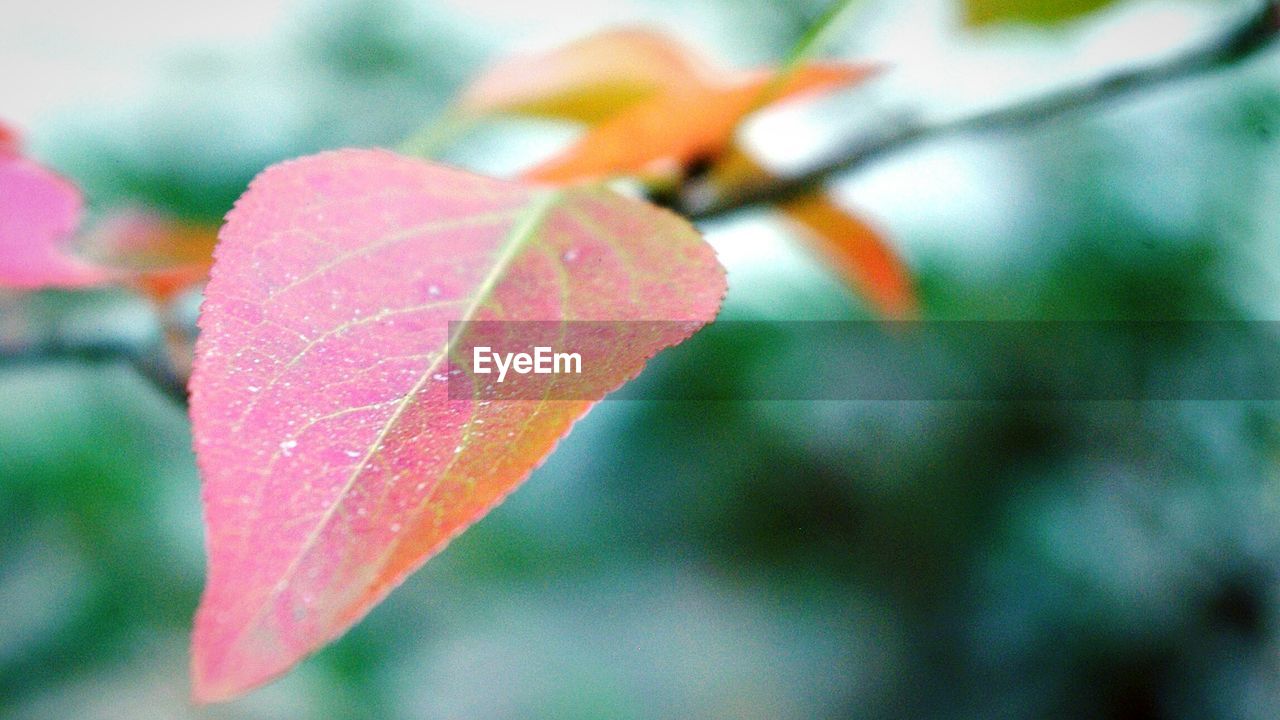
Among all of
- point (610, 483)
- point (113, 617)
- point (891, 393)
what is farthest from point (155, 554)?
point (891, 393)

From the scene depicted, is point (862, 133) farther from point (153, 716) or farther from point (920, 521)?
point (153, 716)

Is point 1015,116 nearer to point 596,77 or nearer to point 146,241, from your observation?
point 596,77

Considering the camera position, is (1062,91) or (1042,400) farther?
(1042,400)

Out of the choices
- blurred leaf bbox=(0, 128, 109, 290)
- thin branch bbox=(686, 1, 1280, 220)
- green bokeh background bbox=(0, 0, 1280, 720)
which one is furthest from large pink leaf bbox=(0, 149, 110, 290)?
green bokeh background bbox=(0, 0, 1280, 720)

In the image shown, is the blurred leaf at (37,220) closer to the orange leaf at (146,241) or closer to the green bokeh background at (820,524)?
the orange leaf at (146,241)

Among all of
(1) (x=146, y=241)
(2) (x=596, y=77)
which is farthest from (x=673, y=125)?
(1) (x=146, y=241)

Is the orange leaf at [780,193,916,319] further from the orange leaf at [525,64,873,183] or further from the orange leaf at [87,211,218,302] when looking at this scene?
the orange leaf at [87,211,218,302]

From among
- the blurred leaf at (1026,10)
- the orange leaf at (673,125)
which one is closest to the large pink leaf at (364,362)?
the orange leaf at (673,125)
